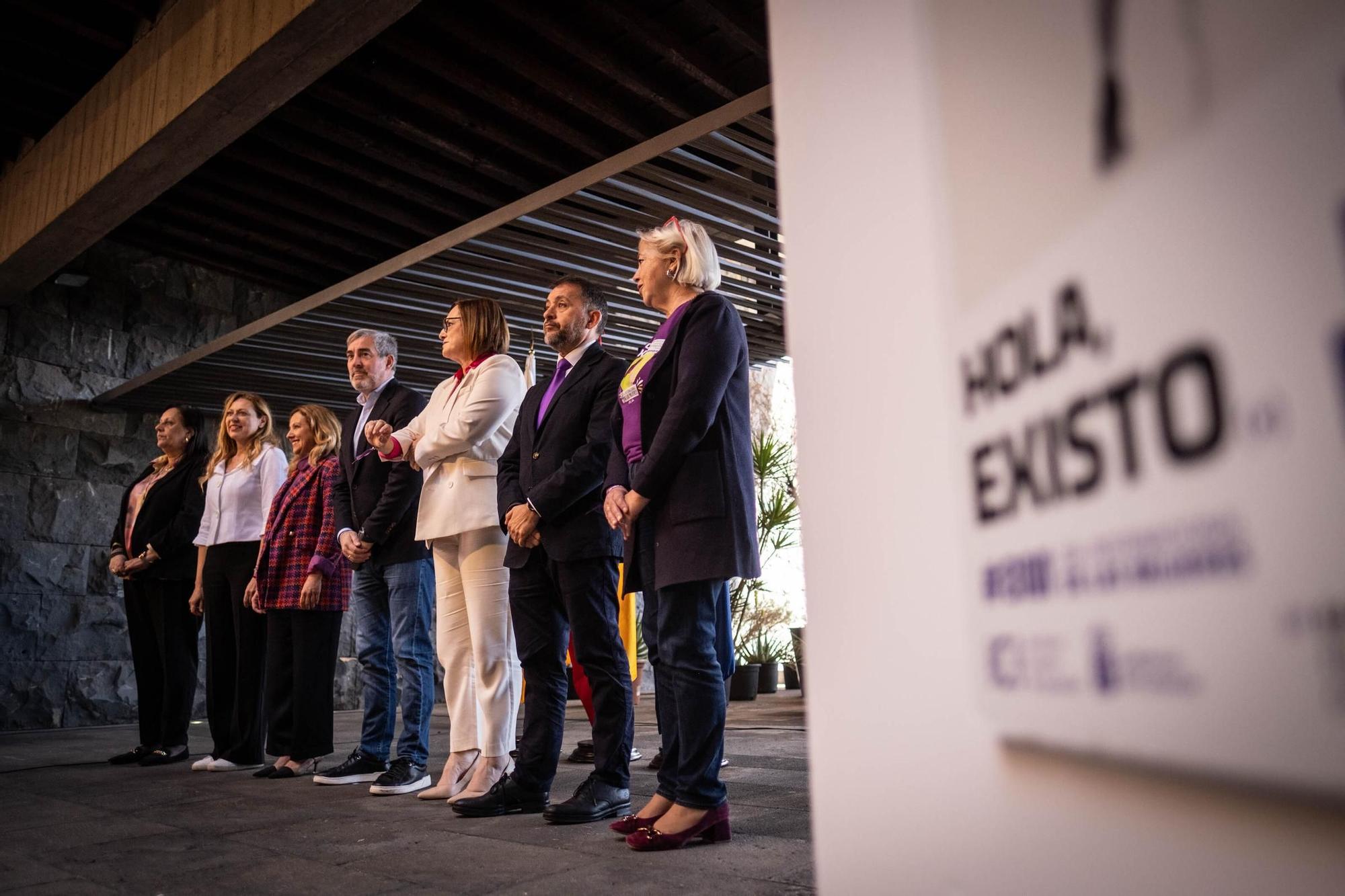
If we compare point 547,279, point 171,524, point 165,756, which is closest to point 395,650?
point 165,756

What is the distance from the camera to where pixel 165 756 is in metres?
3.68

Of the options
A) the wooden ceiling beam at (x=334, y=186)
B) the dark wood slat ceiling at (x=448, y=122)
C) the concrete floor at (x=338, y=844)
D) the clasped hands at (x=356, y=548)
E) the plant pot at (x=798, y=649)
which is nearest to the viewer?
the concrete floor at (x=338, y=844)

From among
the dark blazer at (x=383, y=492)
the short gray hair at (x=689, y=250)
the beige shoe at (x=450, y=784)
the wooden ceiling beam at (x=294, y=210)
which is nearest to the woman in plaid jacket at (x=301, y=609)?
the dark blazer at (x=383, y=492)

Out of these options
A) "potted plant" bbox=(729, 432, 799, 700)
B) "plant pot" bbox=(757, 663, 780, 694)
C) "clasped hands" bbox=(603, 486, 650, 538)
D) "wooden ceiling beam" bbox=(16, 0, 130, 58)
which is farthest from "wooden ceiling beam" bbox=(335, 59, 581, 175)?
"plant pot" bbox=(757, 663, 780, 694)

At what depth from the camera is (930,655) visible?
0.75 m

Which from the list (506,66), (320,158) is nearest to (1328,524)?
(506,66)

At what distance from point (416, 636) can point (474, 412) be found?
716mm

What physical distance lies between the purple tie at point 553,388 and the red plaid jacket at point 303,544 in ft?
3.49

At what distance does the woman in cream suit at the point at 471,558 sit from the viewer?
8.19ft

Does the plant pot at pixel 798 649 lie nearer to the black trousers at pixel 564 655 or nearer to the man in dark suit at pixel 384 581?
the man in dark suit at pixel 384 581

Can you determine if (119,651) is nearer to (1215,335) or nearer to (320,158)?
(320,158)

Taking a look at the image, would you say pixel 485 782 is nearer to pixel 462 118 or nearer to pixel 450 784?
pixel 450 784

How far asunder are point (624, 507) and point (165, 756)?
280 centimetres

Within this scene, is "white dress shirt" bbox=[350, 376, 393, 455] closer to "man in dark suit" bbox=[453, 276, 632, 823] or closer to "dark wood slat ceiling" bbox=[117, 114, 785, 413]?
"man in dark suit" bbox=[453, 276, 632, 823]
